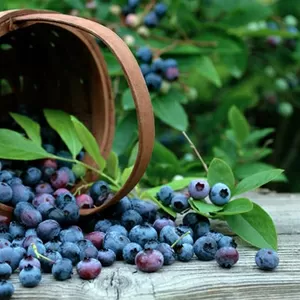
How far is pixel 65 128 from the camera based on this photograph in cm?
140

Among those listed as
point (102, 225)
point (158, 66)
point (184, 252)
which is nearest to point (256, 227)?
point (184, 252)

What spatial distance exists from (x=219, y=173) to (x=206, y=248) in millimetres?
174

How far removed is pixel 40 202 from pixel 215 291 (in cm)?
37

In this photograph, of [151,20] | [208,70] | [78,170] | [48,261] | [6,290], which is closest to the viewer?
[6,290]

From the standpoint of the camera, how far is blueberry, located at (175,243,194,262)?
111cm

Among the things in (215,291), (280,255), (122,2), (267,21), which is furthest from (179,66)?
(215,291)

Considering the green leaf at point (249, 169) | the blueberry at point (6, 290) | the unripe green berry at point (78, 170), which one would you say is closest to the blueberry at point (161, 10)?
the green leaf at point (249, 169)

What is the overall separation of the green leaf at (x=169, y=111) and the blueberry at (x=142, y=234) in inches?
→ 22.6

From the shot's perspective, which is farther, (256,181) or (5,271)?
(256,181)

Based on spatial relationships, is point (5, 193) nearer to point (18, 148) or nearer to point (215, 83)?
point (18, 148)

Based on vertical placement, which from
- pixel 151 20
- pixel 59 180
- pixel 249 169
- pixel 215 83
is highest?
pixel 151 20

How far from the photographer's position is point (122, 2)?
6.51ft

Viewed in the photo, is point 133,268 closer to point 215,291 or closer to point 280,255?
point 215,291

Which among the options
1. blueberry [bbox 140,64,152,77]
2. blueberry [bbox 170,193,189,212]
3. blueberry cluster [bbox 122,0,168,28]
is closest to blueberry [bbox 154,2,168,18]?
blueberry cluster [bbox 122,0,168,28]
